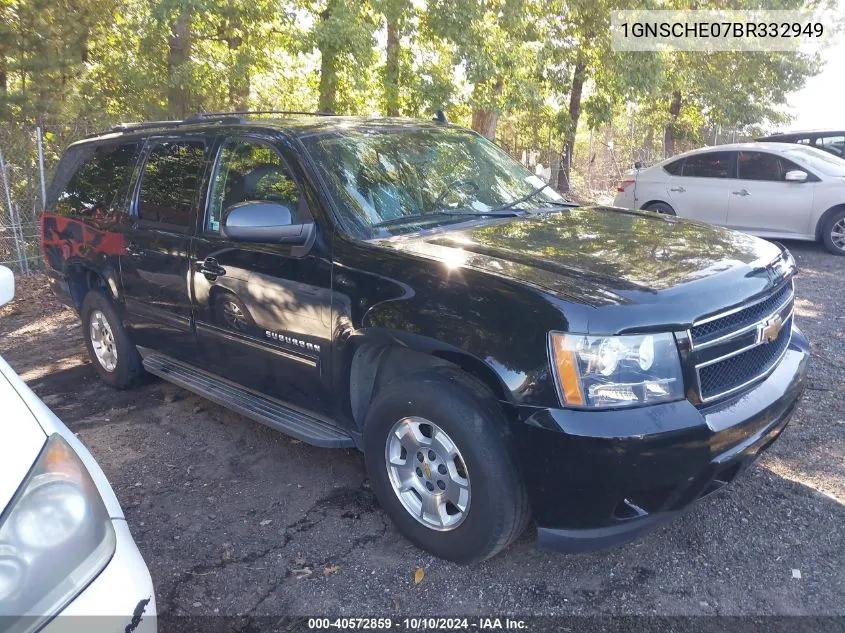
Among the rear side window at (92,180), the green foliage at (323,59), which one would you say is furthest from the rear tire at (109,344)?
the green foliage at (323,59)

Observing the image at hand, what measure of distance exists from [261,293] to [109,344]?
2.27 metres

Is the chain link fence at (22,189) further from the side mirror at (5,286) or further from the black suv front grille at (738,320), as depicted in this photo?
the black suv front grille at (738,320)

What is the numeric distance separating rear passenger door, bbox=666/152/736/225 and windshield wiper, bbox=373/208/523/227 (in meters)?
7.60

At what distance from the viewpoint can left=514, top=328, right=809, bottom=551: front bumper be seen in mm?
2605

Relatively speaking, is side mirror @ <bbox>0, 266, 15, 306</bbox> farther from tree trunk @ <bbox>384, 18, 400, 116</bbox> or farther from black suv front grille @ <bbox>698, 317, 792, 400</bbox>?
tree trunk @ <bbox>384, 18, 400, 116</bbox>

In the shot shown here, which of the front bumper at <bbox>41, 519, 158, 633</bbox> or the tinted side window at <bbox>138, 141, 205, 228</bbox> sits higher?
the tinted side window at <bbox>138, 141, 205, 228</bbox>

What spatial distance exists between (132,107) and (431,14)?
20.9ft

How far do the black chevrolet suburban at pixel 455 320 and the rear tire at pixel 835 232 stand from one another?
6962mm

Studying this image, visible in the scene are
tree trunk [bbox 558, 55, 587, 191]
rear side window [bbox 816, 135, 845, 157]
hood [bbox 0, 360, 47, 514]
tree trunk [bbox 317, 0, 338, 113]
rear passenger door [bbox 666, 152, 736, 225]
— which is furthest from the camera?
tree trunk [bbox 558, 55, 587, 191]

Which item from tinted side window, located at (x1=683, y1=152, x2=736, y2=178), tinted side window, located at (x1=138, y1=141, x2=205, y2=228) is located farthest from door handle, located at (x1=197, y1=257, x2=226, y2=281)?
tinted side window, located at (x1=683, y1=152, x2=736, y2=178)

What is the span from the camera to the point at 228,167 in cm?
416

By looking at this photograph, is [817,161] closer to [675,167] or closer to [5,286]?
[675,167]

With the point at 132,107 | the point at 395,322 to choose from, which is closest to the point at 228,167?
the point at 395,322

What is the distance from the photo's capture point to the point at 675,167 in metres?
11.2
